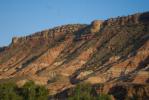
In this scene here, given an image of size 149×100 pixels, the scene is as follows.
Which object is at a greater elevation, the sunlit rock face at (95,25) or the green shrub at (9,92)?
the sunlit rock face at (95,25)

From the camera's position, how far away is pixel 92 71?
132 metres

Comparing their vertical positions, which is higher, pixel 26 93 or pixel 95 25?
pixel 95 25

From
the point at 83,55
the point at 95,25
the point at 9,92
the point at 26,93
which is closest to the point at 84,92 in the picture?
the point at 26,93

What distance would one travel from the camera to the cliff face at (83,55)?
125938 millimetres

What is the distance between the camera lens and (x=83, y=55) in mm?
148500

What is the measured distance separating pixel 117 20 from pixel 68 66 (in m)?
26.9

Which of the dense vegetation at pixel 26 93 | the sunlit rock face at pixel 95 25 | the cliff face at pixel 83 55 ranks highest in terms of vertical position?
the sunlit rock face at pixel 95 25

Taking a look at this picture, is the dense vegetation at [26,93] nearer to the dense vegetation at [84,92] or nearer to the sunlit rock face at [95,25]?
the dense vegetation at [84,92]

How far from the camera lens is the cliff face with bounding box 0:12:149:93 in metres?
126

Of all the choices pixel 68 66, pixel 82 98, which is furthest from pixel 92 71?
pixel 82 98

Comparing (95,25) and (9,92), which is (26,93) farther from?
(95,25)

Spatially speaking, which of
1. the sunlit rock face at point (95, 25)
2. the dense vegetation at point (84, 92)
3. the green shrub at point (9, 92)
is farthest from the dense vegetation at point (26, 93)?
the sunlit rock face at point (95, 25)

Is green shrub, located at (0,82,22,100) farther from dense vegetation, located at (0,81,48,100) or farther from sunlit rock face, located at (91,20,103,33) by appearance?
sunlit rock face, located at (91,20,103,33)

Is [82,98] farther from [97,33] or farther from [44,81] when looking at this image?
[97,33]
